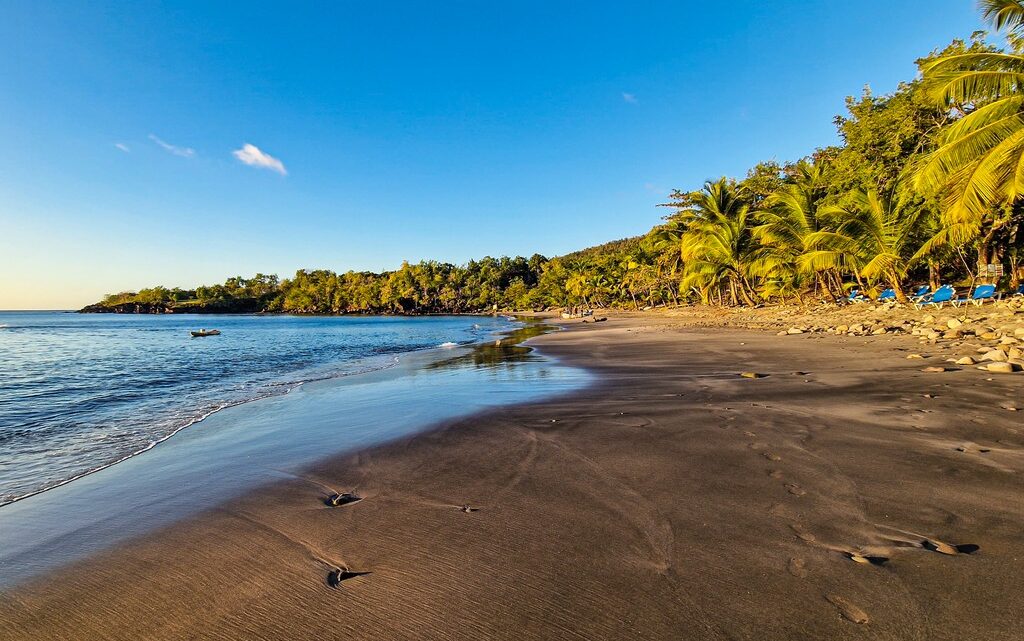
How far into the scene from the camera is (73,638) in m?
2.29

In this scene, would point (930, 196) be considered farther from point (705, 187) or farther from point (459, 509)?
point (459, 509)

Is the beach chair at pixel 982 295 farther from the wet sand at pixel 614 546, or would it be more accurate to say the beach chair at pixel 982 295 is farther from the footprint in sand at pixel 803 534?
the footprint in sand at pixel 803 534

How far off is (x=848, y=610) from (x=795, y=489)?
1.56m

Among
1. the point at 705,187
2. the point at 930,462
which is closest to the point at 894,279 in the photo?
the point at 705,187

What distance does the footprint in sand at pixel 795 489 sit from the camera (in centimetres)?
338

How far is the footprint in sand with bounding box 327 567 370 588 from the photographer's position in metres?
Result: 2.59

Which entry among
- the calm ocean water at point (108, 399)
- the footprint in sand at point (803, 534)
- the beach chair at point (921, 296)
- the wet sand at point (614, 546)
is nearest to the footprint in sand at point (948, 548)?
the wet sand at point (614, 546)

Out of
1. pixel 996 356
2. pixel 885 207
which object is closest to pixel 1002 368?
pixel 996 356

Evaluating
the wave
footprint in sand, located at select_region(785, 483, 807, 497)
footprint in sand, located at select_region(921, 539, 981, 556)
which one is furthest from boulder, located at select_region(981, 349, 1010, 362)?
the wave

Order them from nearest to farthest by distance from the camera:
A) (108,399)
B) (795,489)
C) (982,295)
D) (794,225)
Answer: (795,489)
(108,399)
(982,295)
(794,225)

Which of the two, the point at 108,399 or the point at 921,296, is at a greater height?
the point at 921,296

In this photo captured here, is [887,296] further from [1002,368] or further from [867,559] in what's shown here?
[867,559]

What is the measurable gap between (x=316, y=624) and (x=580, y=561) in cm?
152

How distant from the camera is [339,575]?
2.67m
